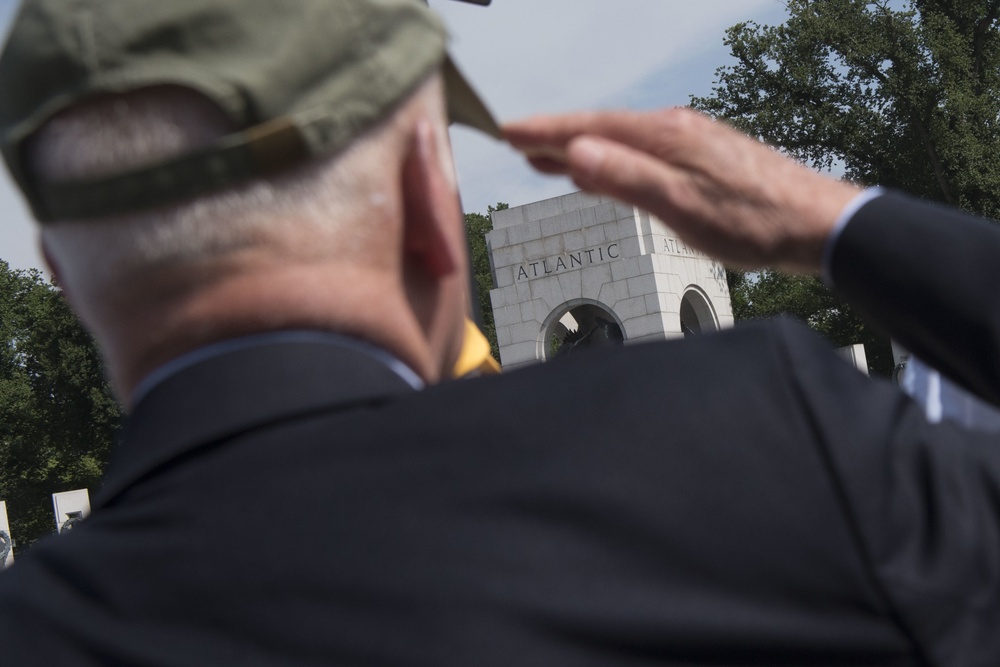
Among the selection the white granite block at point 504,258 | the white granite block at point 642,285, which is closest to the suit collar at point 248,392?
the white granite block at point 642,285

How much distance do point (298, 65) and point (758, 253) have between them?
56 cm

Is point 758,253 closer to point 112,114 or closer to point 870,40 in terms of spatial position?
point 112,114

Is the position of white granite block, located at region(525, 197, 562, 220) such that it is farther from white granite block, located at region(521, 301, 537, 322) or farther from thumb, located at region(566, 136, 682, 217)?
thumb, located at region(566, 136, 682, 217)

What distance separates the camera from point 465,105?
1505 millimetres

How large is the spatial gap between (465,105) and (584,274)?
23755mm

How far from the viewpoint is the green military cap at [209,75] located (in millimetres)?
1141

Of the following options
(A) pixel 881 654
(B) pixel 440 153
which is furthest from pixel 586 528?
(B) pixel 440 153

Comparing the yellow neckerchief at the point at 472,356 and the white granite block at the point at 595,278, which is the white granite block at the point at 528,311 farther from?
the yellow neckerchief at the point at 472,356

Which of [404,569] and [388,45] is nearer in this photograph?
[404,569]

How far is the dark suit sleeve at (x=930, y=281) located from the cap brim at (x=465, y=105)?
18.0 inches

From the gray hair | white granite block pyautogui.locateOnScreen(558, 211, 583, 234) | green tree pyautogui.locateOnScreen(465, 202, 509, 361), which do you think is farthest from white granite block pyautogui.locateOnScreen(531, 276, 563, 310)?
green tree pyautogui.locateOnScreen(465, 202, 509, 361)

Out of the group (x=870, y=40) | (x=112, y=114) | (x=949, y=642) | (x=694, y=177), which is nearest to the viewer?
(x=949, y=642)

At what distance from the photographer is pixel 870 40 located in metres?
35.6

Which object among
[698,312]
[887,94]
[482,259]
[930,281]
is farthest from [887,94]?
[930,281]
